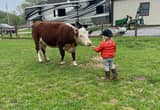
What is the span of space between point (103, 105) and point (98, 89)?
36.5 inches

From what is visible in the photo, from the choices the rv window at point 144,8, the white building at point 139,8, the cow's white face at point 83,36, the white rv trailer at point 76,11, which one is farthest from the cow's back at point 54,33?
the rv window at point 144,8

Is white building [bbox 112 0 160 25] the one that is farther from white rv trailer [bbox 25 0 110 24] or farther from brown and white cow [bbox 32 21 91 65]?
brown and white cow [bbox 32 21 91 65]

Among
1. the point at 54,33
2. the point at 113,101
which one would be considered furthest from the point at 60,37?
the point at 113,101

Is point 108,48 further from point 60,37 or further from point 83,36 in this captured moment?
point 60,37

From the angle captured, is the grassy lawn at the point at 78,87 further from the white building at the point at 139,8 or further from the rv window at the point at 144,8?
the rv window at the point at 144,8

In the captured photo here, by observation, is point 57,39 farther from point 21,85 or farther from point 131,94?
point 131,94

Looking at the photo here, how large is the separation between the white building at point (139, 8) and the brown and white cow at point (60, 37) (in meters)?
16.5

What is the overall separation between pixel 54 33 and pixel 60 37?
35 cm

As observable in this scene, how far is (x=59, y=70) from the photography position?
726 centimetres

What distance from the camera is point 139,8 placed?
77.9ft

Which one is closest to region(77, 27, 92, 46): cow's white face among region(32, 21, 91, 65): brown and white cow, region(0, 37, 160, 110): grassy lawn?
region(32, 21, 91, 65): brown and white cow

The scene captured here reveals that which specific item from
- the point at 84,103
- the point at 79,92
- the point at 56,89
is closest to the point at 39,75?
the point at 56,89

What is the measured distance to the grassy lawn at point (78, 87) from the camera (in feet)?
14.8

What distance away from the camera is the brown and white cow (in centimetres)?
726
